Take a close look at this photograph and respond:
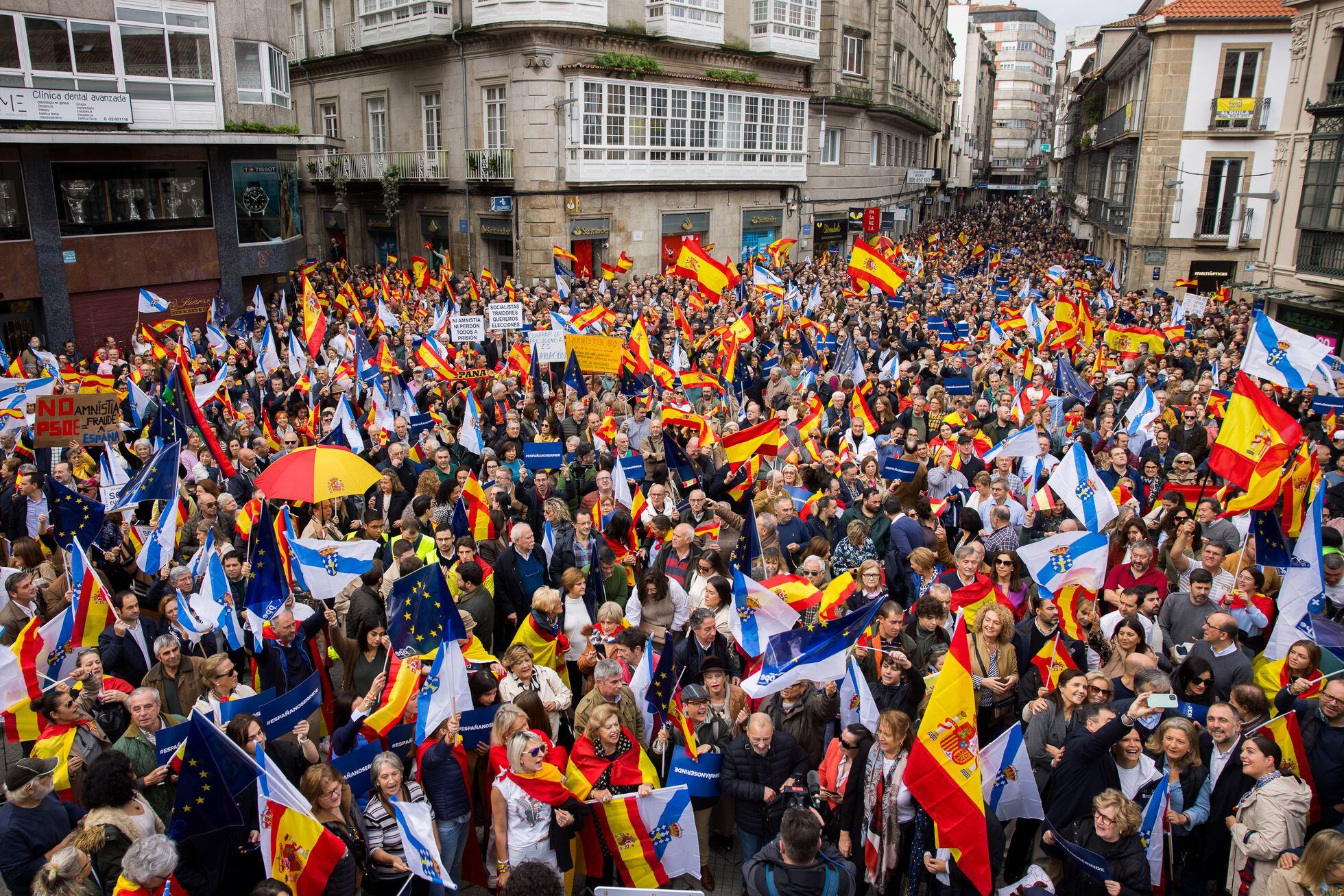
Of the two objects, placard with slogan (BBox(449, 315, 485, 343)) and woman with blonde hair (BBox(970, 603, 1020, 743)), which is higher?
placard with slogan (BBox(449, 315, 485, 343))

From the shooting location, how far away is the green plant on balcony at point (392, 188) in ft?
109

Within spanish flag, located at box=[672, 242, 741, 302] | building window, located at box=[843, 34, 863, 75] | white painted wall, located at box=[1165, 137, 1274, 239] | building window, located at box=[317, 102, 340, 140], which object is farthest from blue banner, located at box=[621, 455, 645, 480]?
building window, located at box=[843, 34, 863, 75]

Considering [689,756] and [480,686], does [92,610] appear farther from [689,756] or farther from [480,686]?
[689,756]

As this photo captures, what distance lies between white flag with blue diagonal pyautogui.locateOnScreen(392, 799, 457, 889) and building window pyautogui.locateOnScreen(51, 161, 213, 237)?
21879 mm

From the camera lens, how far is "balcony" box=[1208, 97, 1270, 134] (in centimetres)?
3222

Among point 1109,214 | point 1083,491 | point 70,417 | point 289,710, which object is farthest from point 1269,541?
point 1109,214

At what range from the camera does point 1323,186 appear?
2075 centimetres

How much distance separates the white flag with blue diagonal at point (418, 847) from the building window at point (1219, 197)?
3600 centimetres

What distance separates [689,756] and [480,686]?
1.40 m

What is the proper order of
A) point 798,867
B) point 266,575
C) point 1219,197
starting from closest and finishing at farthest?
point 798,867 < point 266,575 < point 1219,197

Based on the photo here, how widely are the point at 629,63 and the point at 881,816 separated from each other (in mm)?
28411

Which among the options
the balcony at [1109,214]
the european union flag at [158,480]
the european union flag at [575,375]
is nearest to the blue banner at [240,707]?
the european union flag at [158,480]

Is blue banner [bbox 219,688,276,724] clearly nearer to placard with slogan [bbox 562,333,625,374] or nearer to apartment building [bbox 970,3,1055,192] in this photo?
placard with slogan [bbox 562,333,625,374]

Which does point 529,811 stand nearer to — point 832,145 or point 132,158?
point 132,158
